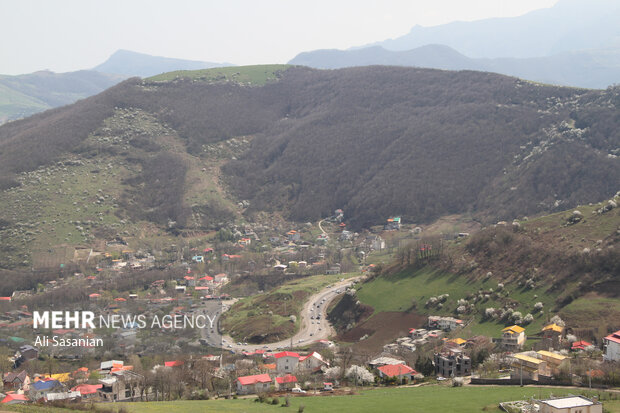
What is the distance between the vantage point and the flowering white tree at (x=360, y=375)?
144 feet

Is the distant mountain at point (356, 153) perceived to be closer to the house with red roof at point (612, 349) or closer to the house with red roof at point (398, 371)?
the house with red roof at point (612, 349)

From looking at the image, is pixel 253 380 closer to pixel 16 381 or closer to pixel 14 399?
pixel 14 399

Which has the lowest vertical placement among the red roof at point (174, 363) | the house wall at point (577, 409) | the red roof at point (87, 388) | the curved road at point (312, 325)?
the curved road at point (312, 325)

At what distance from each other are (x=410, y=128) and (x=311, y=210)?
130ft

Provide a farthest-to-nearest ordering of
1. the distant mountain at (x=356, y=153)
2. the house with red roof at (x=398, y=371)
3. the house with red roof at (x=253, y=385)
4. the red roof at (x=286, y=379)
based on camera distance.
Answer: the distant mountain at (x=356, y=153), the red roof at (x=286, y=379), the house with red roof at (x=398, y=371), the house with red roof at (x=253, y=385)

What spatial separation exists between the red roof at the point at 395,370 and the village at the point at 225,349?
0.43ft

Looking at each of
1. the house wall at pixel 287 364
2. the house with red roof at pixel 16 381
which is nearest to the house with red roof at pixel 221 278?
the house wall at pixel 287 364

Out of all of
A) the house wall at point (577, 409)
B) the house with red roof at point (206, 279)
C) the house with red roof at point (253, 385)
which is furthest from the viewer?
the house with red roof at point (206, 279)

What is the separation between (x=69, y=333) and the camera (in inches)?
2680

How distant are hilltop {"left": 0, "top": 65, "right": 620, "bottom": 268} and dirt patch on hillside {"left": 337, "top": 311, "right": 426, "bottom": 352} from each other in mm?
56895

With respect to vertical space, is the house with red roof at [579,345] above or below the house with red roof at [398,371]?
above

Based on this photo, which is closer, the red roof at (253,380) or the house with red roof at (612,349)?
the house with red roof at (612,349)

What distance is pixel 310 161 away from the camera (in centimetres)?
17275

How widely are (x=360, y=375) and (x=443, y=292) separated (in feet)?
105
